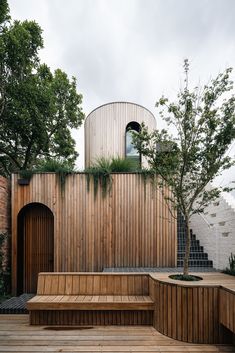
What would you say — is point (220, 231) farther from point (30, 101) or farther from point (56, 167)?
point (30, 101)

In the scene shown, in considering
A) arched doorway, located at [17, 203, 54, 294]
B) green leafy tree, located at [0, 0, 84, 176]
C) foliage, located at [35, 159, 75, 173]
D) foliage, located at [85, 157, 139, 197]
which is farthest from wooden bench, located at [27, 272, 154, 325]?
green leafy tree, located at [0, 0, 84, 176]

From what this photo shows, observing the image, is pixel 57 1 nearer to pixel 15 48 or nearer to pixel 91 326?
pixel 15 48

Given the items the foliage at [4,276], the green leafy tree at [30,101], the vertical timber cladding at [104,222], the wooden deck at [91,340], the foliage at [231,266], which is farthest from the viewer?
the green leafy tree at [30,101]

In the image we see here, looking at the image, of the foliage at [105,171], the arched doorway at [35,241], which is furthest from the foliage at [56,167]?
the arched doorway at [35,241]

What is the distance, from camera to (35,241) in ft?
18.3

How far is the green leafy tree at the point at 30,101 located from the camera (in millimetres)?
7605

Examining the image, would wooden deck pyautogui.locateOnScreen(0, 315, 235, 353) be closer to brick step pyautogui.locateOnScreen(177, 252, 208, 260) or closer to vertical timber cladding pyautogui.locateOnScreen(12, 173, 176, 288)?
vertical timber cladding pyautogui.locateOnScreen(12, 173, 176, 288)

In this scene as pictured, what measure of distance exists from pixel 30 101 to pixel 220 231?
7938 mm

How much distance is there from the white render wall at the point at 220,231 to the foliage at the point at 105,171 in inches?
91.3

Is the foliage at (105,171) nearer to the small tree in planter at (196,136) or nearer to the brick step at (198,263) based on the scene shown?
the small tree in planter at (196,136)

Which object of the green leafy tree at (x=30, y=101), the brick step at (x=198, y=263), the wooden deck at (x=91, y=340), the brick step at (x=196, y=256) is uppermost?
the green leafy tree at (x=30, y=101)

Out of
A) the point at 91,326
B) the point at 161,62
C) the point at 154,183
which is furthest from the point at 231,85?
the point at 91,326

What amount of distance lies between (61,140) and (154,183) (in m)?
6.85

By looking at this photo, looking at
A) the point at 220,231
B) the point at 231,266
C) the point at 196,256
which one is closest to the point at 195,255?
the point at 196,256
